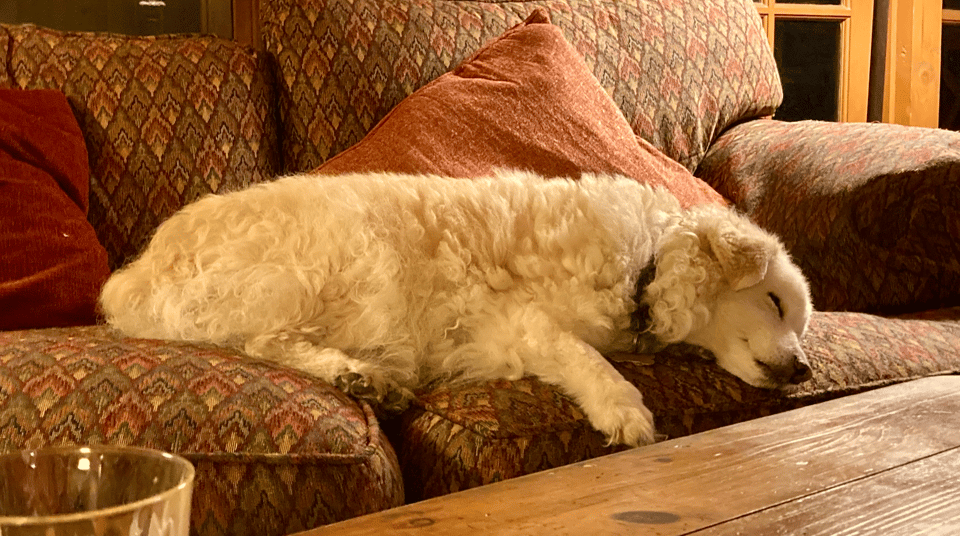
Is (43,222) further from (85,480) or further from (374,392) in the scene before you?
(85,480)

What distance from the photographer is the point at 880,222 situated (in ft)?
8.14

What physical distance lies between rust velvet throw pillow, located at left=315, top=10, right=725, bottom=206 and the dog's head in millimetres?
629

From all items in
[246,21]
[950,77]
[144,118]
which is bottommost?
[950,77]

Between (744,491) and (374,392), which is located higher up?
(744,491)

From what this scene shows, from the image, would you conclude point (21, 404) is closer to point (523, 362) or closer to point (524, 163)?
point (523, 362)

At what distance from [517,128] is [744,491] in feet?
5.95

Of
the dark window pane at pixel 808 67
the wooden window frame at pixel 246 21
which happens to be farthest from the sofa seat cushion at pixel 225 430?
the dark window pane at pixel 808 67

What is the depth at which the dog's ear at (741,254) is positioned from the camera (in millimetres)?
2039

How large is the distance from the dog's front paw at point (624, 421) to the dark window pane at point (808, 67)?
329 centimetres

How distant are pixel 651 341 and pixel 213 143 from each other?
55.8 inches

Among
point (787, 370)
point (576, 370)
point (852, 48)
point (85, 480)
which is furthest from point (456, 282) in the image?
point (852, 48)

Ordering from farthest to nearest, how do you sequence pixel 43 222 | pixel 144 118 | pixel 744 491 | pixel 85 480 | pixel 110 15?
pixel 110 15
pixel 144 118
pixel 43 222
pixel 744 491
pixel 85 480

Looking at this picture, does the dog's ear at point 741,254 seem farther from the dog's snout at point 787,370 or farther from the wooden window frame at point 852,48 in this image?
the wooden window frame at point 852,48

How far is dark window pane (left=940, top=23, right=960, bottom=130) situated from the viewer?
4730mm
